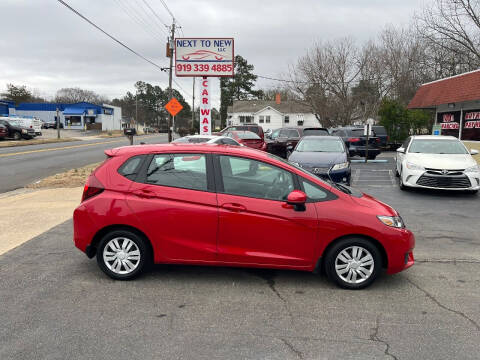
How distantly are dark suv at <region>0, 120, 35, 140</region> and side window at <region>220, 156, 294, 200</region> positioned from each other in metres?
35.9

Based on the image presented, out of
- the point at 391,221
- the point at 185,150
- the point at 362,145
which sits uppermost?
the point at 185,150

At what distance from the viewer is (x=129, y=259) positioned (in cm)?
464

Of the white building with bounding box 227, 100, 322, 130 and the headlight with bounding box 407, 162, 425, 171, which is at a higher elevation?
the white building with bounding box 227, 100, 322, 130

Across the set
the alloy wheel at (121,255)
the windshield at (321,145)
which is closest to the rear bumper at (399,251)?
the alloy wheel at (121,255)

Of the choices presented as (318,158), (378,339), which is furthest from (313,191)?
(318,158)

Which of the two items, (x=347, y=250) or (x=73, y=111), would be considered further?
(x=73, y=111)

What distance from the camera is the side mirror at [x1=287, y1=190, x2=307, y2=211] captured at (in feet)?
13.9

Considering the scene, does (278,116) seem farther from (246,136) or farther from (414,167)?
(414,167)

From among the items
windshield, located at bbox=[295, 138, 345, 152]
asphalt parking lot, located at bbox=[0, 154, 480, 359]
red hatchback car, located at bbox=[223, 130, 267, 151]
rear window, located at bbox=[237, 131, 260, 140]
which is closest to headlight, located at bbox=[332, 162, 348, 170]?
windshield, located at bbox=[295, 138, 345, 152]

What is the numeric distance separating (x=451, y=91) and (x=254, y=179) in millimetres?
22501

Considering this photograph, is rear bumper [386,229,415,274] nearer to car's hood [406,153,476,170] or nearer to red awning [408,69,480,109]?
car's hood [406,153,476,170]

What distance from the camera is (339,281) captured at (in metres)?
4.45

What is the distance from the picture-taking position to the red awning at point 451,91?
20.7m

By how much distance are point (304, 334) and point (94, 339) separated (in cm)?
180
